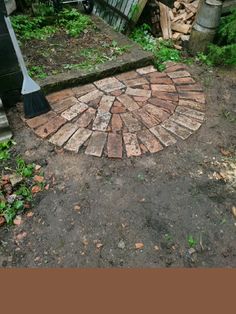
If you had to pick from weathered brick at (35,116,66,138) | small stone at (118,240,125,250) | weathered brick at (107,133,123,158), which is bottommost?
small stone at (118,240,125,250)

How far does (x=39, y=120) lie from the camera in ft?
9.84

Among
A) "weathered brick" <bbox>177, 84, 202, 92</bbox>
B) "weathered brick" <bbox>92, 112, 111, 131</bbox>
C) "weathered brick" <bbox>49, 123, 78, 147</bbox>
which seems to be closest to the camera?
"weathered brick" <bbox>49, 123, 78, 147</bbox>

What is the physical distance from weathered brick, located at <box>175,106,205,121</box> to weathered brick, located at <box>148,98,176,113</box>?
55 millimetres

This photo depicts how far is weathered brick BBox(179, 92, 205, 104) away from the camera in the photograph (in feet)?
10.7

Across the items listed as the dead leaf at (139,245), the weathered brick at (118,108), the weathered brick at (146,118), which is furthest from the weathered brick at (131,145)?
the dead leaf at (139,245)

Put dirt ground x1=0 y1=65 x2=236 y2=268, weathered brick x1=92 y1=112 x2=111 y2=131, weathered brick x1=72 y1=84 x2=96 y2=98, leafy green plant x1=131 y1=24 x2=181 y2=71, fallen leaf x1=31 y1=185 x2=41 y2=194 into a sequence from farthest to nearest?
1. leafy green plant x1=131 y1=24 x2=181 y2=71
2. weathered brick x1=72 y1=84 x2=96 y2=98
3. weathered brick x1=92 y1=112 x2=111 y2=131
4. fallen leaf x1=31 y1=185 x2=41 y2=194
5. dirt ground x1=0 y1=65 x2=236 y2=268

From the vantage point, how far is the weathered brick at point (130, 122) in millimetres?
2934

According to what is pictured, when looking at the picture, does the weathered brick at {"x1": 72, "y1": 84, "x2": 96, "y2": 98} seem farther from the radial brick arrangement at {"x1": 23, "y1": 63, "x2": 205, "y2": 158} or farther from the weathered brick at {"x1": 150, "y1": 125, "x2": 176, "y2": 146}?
the weathered brick at {"x1": 150, "y1": 125, "x2": 176, "y2": 146}

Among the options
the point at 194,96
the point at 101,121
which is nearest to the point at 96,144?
the point at 101,121

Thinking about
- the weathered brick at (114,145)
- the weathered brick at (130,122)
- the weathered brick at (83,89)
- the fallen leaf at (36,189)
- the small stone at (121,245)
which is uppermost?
the weathered brick at (83,89)

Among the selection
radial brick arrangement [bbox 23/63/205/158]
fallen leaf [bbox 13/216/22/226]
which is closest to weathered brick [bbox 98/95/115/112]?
radial brick arrangement [bbox 23/63/205/158]

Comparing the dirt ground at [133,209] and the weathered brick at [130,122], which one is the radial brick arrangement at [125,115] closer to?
the weathered brick at [130,122]

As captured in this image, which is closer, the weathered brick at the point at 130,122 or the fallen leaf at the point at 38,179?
the fallen leaf at the point at 38,179

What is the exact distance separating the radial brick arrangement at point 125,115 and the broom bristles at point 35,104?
6 centimetres
